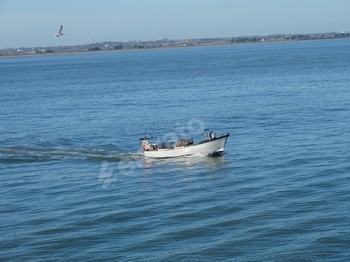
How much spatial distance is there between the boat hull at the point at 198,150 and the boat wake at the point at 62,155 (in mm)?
1777

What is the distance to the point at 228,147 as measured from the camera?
59562mm

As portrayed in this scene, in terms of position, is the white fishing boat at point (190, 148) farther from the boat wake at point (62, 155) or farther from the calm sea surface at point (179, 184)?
the boat wake at point (62, 155)

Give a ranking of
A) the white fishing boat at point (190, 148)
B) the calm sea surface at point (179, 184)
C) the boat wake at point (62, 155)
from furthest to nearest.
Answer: the boat wake at point (62, 155) → the white fishing boat at point (190, 148) → the calm sea surface at point (179, 184)

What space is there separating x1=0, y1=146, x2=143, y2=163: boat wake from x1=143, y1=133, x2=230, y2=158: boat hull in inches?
70.0

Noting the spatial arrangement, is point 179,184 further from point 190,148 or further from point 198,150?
point 198,150

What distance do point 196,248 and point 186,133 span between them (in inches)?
1362

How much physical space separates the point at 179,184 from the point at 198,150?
910 centimetres

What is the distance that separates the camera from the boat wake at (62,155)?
5747 cm

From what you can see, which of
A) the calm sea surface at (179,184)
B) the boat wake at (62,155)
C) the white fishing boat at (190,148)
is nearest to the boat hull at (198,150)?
the white fishing boat at (190,148)

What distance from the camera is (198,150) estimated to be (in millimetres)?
56406

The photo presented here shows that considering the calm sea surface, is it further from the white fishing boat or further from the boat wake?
the white fishing boat

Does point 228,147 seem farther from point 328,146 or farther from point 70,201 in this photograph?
point 70,201

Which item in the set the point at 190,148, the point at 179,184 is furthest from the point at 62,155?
the point at 179,184

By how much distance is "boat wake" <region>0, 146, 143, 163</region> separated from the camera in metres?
57.5
